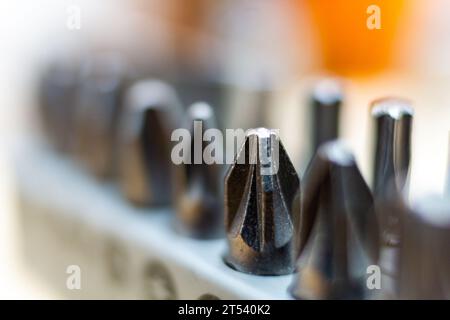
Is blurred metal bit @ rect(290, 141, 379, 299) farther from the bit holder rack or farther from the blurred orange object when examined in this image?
the blurred orange object

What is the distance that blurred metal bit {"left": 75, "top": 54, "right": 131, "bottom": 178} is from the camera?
44cm

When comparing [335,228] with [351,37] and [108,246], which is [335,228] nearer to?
[108,246]

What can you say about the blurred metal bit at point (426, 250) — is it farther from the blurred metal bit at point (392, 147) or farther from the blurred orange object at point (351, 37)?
the blurred orange object at point (351, 37)

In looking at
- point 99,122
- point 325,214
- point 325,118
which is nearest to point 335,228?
point 325,214

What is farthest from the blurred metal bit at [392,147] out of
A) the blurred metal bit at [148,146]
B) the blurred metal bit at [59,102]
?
the blurred metal bit at [59,102]

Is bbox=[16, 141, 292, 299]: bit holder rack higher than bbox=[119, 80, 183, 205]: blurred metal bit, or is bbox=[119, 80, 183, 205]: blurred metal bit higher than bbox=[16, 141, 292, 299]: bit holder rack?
bbox=[119, 80, 183, 205]: blurred metal bit

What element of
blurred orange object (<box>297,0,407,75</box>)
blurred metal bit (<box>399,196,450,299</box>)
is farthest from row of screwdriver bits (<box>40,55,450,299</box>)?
blurred orange object (<box>297,0,407,75</box>)

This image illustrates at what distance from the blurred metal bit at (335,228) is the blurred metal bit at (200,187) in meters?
0.07

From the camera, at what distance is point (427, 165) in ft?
1.09

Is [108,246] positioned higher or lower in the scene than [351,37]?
lower

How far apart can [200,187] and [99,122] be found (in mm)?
144

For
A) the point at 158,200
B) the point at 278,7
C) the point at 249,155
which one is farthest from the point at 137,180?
the point at 278,7

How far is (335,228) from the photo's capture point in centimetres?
25

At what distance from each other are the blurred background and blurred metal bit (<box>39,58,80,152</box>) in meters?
0.02
